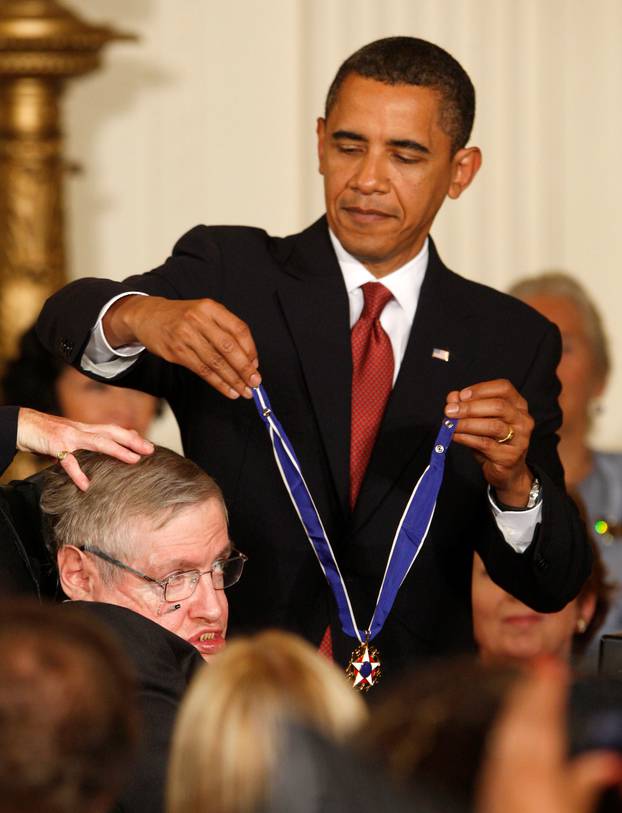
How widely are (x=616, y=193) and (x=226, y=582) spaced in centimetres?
396

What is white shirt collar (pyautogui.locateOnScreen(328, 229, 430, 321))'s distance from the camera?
309 centimetres

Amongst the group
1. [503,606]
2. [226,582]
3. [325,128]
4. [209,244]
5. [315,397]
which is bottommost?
[503,606]

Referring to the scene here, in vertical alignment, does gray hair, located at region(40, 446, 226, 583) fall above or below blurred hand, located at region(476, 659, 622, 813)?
below

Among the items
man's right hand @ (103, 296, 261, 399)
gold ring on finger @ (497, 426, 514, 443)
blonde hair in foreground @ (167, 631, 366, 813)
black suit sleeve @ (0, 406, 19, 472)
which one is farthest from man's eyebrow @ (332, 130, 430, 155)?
blonde hair in foreground @ (167, 631, 366, 813)

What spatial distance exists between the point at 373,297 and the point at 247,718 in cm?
178

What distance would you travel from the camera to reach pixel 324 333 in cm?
305

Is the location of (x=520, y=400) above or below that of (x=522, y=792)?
below

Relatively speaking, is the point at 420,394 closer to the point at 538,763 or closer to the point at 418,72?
the point at 418,72

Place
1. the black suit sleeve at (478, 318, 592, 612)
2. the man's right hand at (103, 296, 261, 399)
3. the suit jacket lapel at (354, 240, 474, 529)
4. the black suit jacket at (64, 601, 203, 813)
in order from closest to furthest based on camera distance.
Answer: the black suit jacket at (64, 601, 203, 813)
the man's right hand at (103, 296, 261, 399)
the black suit sleeve at (478, 318, 592, 612)
the suit jacket lapel at (354, 240, 474, 529)

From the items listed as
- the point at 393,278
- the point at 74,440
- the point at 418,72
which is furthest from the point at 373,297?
the point at 74,440

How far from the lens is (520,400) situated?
2670 millimetres

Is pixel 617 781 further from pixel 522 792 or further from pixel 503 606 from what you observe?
pixel 503 606

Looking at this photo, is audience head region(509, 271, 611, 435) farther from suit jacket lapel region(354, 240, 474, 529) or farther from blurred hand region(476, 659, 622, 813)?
blurred hand region(476, 659, 622, 813)

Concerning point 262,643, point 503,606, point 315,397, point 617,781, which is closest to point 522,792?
point 617,781
